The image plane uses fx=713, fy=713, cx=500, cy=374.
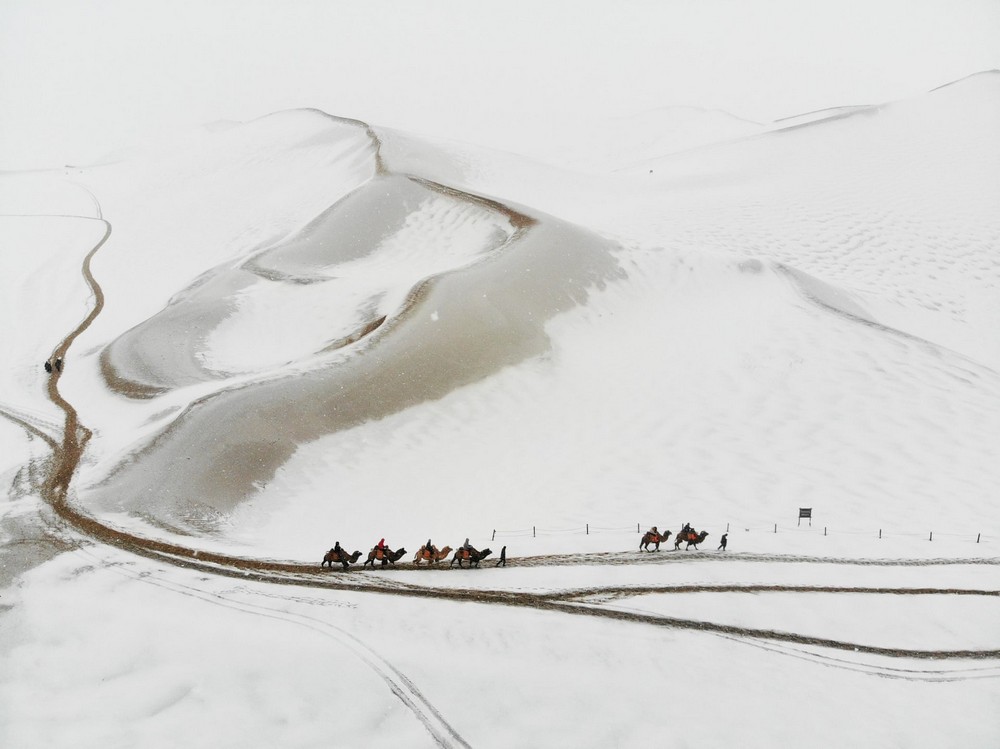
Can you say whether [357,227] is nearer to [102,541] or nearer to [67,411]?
[67,411]

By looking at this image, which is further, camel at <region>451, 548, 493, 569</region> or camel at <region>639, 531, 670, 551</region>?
camel at <region>639, 531, 670, 551</region>

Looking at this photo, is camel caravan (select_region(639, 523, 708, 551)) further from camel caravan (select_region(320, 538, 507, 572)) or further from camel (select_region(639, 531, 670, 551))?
camel caravan (select_region(320, 538, 507, 572))

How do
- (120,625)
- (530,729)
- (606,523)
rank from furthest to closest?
(606,523) < (120,625) < (530,729)

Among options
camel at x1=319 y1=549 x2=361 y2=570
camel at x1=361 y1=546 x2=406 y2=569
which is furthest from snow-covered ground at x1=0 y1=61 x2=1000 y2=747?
camel at x1=319 y1=549 x2=361 y2=570

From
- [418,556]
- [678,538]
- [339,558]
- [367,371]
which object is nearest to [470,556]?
[418,556]

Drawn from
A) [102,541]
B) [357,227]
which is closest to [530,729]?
[102,541]

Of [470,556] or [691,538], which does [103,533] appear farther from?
[691,538]

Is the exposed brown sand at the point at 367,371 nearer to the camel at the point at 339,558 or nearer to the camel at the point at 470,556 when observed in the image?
the camel at the point at 339,558
